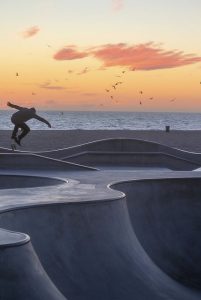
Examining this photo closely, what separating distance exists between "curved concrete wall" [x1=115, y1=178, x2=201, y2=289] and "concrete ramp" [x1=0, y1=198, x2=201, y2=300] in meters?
2.32

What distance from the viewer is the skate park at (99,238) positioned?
7.80 metres

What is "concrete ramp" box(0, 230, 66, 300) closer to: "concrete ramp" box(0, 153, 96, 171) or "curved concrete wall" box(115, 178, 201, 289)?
"curved concrete wall" box(115, 178, 201, 289)

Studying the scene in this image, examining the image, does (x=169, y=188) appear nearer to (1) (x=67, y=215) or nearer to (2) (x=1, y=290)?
(1) (x=67, y=215)

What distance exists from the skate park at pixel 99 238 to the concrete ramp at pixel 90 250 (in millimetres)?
17

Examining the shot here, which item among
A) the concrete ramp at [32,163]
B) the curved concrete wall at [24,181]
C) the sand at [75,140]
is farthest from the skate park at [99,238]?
the sand at [75,140]

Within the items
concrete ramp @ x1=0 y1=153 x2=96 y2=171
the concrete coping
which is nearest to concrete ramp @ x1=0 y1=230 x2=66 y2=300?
the concrete coping

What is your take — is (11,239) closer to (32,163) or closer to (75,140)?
(32,163)

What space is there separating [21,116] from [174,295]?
1459 centimetres

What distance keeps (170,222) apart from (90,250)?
4.87 metres

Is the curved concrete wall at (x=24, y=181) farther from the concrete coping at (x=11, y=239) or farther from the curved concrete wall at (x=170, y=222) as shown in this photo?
the concrete coping at (x=11, y=239)

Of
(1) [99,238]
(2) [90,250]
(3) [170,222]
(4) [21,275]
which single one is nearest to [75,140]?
(3) [170,222]

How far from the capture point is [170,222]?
15.4 meters

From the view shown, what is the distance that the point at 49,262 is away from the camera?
10008 mm

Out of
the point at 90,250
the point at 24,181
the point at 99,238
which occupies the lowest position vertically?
the point at 90,250
